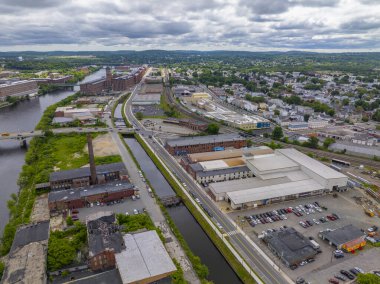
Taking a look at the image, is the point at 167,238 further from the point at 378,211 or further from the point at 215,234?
the point at 378,211

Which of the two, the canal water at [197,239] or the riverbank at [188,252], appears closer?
the riverbank at [188,252]

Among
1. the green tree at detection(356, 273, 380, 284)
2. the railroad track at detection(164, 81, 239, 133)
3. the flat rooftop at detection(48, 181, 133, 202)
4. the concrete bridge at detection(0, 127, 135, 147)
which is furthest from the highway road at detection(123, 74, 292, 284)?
the railroad track at detection(164, 81, 239, 133)

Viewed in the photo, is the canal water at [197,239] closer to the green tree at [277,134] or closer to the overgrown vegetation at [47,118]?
the green tree at [277,134]

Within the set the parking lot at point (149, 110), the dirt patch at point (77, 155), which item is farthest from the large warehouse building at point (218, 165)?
the parking lot at point (149, 110)

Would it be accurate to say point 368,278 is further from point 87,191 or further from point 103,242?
point 87,191

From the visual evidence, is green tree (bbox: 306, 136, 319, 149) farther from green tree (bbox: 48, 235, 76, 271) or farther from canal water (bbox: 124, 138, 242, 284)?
green tree (bbox: 48, 235, 76, 271)

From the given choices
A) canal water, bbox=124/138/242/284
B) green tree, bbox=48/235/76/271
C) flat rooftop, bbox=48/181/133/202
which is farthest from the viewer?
flat rooftop, bbox=48/181/133/202
